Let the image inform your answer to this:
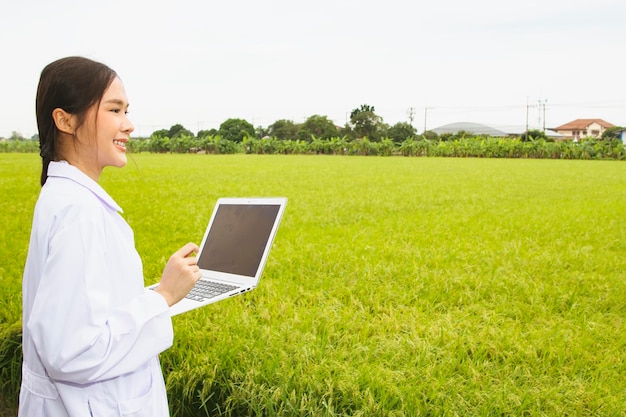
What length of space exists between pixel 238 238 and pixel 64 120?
76 cm

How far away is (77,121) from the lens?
44.5 inches

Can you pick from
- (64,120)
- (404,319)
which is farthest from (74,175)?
(404,319)

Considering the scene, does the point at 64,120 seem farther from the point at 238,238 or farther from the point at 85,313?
the point at 238,238

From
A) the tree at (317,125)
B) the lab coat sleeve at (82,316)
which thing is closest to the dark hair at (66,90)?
the lab coat sleeve at (82,316)

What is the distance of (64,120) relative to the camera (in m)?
1.12

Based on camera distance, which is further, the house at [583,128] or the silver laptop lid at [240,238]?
the house at [583,128]

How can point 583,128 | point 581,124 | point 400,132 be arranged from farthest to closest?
point 581,124 < point 583,128 < point 400,132

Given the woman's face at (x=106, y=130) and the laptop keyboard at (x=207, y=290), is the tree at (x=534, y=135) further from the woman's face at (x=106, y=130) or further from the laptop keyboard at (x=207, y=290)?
the woman's face at (x=106, y=130)

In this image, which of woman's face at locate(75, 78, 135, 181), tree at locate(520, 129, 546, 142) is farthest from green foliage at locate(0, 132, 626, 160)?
woman's face at locate(75, 78, 135, 181)

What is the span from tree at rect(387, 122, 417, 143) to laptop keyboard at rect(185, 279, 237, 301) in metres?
42.6

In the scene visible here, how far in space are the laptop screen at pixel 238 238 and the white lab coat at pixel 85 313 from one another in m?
0.56

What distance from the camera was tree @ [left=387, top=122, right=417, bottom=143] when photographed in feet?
144

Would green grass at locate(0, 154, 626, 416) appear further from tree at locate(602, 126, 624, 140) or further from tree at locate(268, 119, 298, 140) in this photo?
tree at locate(602, 126, 624, 140)

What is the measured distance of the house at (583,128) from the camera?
3162 inches
